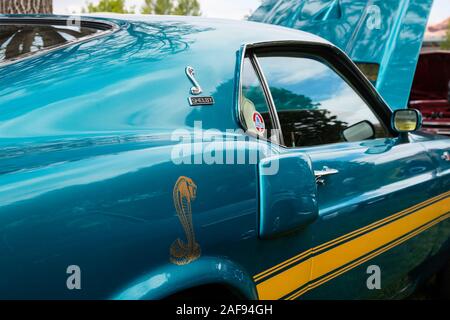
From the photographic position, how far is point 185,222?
1.75 meters

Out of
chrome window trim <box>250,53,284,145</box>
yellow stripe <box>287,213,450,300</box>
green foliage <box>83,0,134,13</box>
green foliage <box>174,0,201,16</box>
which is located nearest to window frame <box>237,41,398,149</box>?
chrome window trim <box>250,53,284,145</box>

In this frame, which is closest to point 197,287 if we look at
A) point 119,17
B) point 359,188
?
point 359,188

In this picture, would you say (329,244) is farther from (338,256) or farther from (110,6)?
(110,6)

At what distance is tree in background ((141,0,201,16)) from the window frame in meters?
34.7

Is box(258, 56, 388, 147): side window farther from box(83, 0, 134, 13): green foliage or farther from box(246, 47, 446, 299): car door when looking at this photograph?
box(83, 0, 134, 13): green foliage

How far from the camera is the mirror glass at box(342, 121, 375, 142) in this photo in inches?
113

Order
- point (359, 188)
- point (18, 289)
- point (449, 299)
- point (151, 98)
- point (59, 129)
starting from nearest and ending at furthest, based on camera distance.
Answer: point (18, 289)
point (59, 129)
point (151, 98)
point (359, 188)
point (449, 299)

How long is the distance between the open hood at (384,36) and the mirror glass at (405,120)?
89.5 inches

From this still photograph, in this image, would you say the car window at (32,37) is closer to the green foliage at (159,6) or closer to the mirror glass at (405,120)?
the mirror glass at (405,120)

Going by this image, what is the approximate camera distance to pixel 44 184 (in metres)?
1.50

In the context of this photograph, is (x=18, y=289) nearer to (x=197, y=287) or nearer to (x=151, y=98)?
(x=197, y=287)

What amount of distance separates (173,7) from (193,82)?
40577mm

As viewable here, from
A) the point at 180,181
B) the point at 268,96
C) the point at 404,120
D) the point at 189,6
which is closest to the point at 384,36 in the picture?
the point at 404,120
